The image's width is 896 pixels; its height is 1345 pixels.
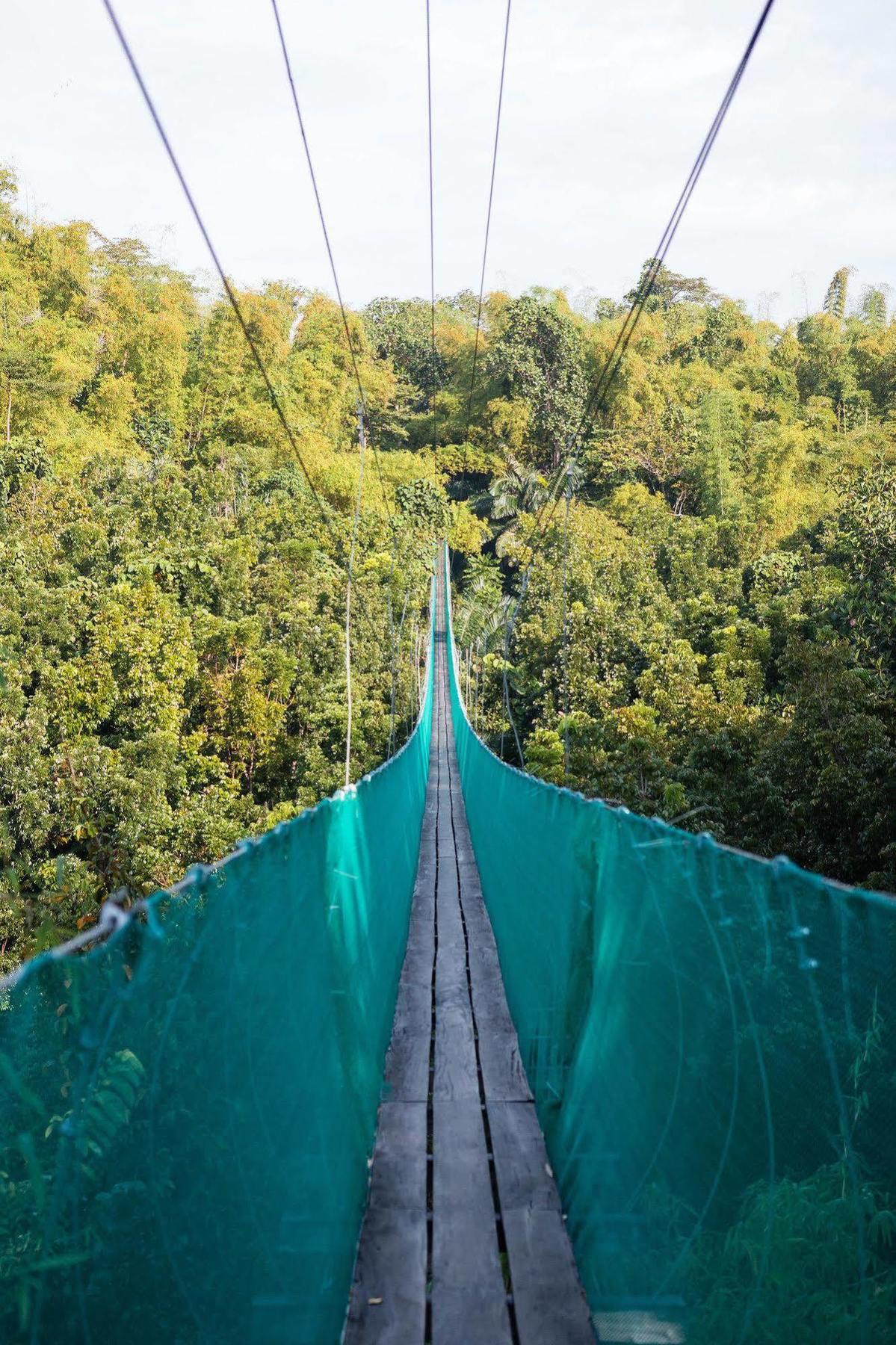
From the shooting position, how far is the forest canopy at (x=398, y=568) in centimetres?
1304

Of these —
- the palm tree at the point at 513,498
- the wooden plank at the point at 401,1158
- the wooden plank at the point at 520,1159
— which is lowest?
the wooden plank at the point at 401,1158

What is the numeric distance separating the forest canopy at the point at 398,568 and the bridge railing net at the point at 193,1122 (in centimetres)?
40

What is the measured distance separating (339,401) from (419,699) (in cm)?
2241

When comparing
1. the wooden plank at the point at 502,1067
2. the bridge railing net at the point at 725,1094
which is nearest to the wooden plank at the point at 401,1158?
the wooden plank at the point at 502,1067

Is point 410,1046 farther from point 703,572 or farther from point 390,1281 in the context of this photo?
point 703,572

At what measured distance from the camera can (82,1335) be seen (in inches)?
35.7

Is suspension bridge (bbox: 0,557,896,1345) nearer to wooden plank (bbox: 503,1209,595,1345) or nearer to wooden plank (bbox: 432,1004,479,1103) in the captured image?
wooden plank (bbox: 503,1209,595,1345)

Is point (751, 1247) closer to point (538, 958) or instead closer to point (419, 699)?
point (538, 958)

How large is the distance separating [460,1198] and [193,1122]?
1.63 m

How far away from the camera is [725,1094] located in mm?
1469

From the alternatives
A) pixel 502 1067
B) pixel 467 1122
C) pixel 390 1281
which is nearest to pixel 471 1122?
pixel 467 1122

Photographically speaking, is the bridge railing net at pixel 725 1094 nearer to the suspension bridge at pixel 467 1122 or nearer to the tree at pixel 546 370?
the suspension bridge at pixel 467 1122

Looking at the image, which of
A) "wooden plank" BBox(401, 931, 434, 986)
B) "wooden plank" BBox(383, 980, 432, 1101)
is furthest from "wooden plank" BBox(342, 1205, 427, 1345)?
"wooden plank" BBox(401, 931, 434, 986)

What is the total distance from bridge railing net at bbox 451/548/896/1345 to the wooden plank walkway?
103 millimetres
